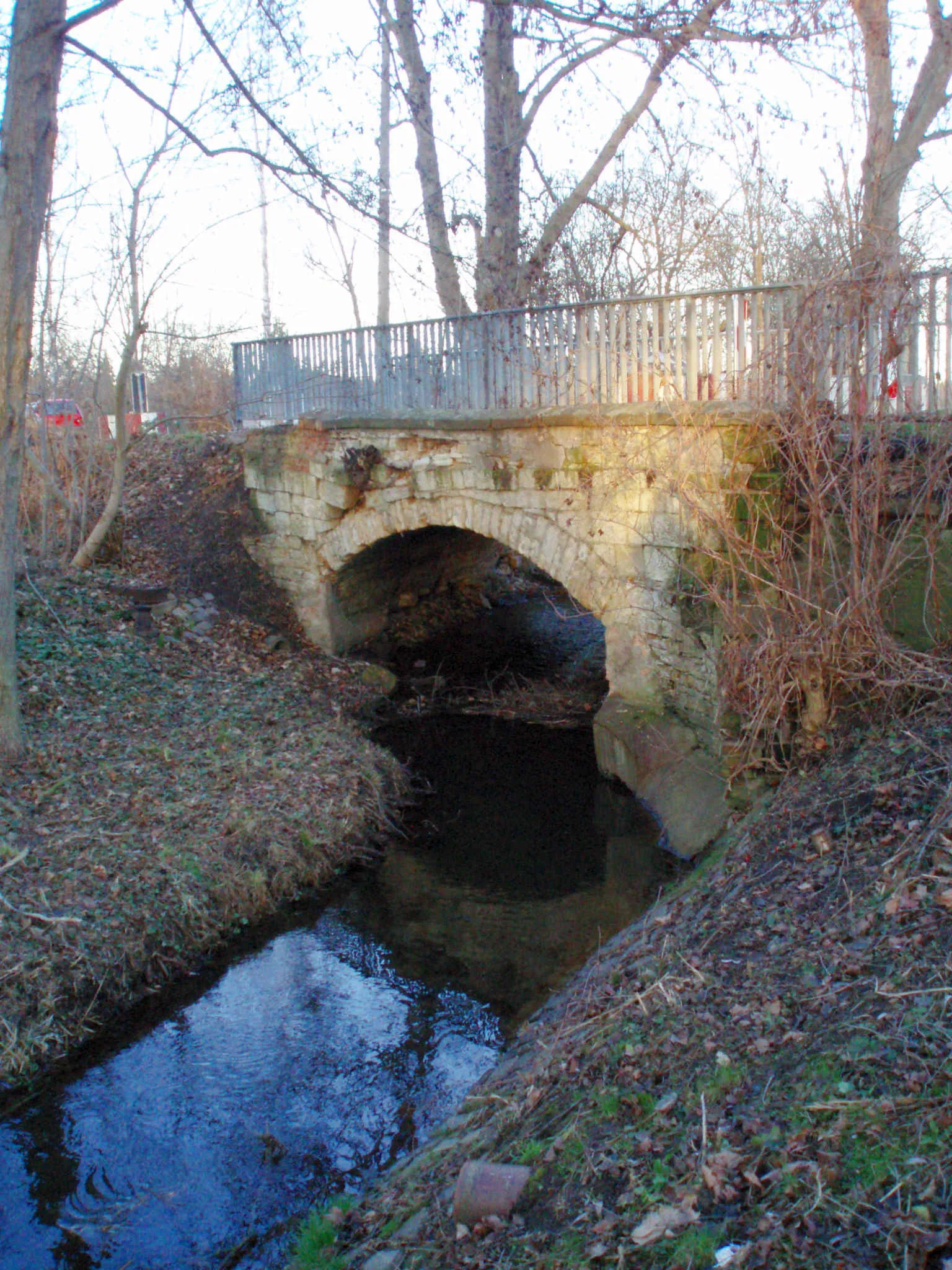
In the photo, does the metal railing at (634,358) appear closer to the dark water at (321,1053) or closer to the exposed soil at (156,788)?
the exposed soil at (156,788)

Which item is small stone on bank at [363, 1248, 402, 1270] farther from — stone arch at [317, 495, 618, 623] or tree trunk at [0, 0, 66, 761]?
stone arch at [317, 495, 618, 623]

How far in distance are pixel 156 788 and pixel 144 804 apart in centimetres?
27

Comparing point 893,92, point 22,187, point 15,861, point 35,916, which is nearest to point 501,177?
point 893,92

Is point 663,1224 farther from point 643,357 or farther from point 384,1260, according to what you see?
point 643,357

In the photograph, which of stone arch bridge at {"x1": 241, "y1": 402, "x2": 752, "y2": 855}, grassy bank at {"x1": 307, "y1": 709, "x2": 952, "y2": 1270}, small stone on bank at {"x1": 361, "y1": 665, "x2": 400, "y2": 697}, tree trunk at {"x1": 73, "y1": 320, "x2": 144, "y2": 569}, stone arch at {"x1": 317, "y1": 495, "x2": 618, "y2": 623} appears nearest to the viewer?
grassy bank at {"x1": 307, "y1": 709, "x2": 952, "y2": 1270}

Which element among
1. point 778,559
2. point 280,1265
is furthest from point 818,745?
point 280,1265

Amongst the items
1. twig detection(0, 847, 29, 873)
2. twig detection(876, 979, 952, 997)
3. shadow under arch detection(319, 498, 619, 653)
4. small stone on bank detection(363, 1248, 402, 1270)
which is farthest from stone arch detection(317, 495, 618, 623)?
small stone on bank detection(363, 1248, 402, 1270)

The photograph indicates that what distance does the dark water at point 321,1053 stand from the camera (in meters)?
3.85

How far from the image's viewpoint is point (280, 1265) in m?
3.52

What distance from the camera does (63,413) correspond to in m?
10.9

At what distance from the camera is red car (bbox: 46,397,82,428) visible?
1057 centimetres

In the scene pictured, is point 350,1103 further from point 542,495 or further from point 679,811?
point 542,495

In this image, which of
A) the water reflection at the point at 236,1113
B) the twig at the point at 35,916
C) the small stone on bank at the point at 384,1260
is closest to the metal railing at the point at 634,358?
the water reflection at the point at 236,1113

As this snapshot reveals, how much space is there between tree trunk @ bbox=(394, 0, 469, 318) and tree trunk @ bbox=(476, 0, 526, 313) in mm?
500
